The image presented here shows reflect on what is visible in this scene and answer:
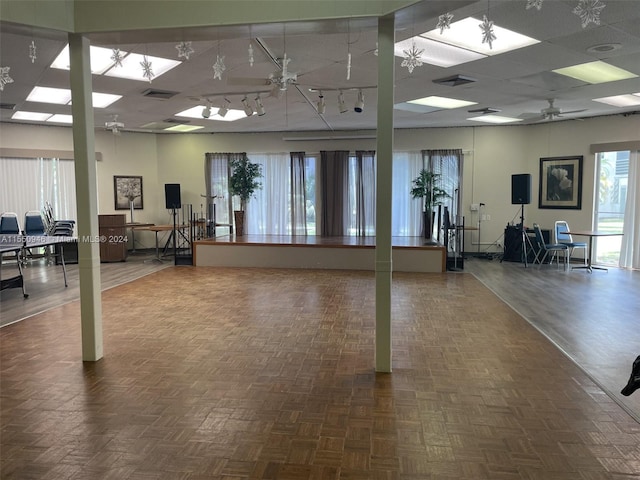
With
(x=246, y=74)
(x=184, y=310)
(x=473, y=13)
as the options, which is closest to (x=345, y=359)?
(x=184, y=310)

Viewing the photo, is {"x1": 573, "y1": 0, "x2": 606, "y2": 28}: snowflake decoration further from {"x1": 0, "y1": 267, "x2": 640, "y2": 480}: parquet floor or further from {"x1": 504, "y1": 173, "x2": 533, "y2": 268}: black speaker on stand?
{"x1": 504, "y1": 173, "x2": 533, "y2": 268}: black speaker on stand

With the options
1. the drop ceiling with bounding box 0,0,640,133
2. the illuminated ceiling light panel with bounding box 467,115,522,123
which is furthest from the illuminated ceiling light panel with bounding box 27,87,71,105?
the illuminated ceiling light panel with bounding box 467,115,522,123

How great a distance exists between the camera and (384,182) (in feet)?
11.0

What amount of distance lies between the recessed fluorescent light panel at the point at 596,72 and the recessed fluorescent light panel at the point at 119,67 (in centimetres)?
513

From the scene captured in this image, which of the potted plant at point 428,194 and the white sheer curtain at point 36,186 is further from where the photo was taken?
the potted plant at point 428,194

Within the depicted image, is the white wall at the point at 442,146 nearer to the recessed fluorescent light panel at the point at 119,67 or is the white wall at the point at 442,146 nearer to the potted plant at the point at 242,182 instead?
the potted plant at the point at 242,182

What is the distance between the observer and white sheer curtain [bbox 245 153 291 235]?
35.4ft

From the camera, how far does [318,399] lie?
293cm

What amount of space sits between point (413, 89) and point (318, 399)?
5.19 m

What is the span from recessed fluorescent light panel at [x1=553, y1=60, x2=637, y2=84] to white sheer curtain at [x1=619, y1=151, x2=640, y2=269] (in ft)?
9.46

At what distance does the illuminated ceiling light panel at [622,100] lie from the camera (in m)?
7.18

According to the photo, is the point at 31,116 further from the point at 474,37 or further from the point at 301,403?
the point at 301,403

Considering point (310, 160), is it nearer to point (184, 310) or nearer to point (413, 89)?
point (413, 89)

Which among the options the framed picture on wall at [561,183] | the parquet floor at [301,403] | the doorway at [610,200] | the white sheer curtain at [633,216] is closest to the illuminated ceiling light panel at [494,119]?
the framed picture on wall at [561,183]
